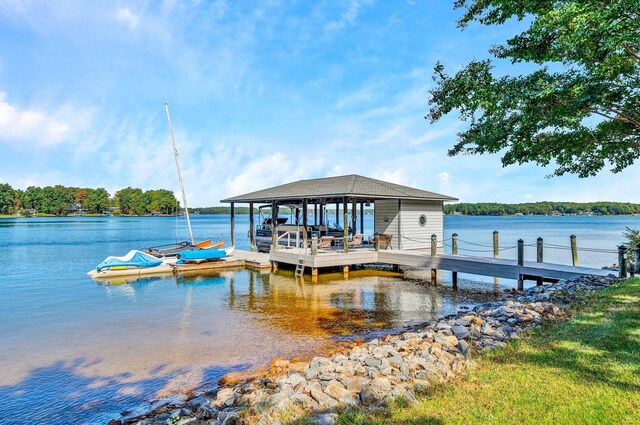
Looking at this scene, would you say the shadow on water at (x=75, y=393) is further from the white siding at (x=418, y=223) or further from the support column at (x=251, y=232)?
the support column at (x=251, y=232)

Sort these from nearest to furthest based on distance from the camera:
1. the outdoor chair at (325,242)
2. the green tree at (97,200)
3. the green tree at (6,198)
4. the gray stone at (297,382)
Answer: the gray stone at (297,382), the outdoor chair at (325,242), the green tree at (6,198), the green tree at (97,200)

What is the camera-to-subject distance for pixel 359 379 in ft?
15.0

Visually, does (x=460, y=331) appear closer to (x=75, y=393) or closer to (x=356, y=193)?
(x=75, y=393)

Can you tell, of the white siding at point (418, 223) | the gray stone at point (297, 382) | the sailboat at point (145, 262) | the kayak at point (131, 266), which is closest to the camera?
A: the gray stone at point (297, 382)

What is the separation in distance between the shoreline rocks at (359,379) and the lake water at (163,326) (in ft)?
4.06

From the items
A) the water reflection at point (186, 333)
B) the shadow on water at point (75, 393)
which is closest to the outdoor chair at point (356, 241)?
the water reflection at point (186, 333)

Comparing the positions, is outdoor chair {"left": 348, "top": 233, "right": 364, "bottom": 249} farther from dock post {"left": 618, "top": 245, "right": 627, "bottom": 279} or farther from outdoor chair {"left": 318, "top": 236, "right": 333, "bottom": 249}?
dock post {"left": 618, "top": 245, "right": 627, "bottom": 279}

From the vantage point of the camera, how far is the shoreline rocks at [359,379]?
397cm

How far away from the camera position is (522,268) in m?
12.0

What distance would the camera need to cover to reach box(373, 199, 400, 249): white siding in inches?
701

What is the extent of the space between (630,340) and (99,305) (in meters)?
13.7

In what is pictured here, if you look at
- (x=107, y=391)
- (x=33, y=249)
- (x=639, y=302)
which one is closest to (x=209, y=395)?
(x=107, y=391)

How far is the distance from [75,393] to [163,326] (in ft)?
11.9

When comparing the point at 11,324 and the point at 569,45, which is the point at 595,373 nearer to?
the point at 569,45
